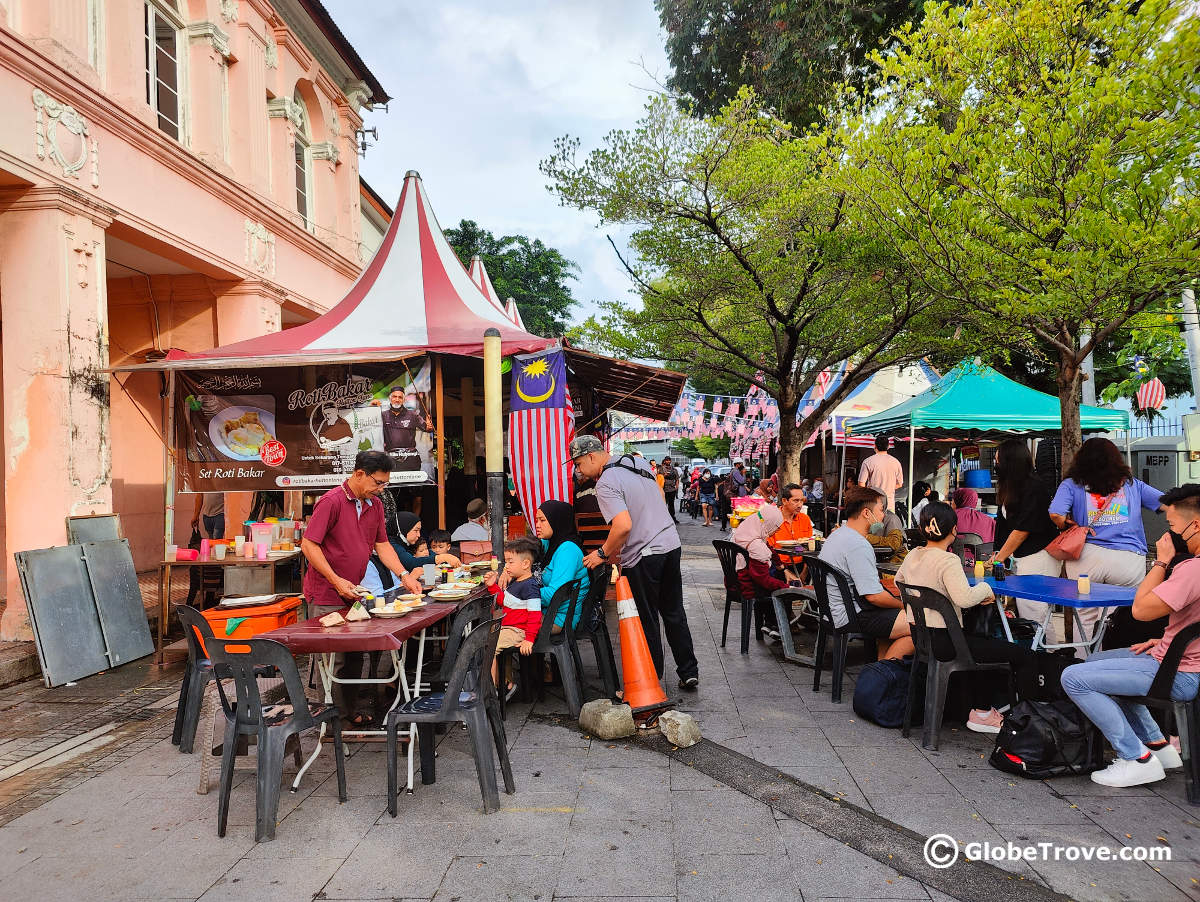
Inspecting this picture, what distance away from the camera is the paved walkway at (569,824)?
3061 millimetres

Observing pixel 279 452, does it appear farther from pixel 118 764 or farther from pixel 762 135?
pixel 762 135

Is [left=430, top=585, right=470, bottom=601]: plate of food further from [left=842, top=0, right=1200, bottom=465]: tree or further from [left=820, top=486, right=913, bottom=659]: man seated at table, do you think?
[left=842, top=0, right=1200, bottom=465]: tree

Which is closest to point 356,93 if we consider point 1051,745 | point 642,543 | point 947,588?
point 642,543

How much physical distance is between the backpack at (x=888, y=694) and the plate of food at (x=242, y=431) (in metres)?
6.10

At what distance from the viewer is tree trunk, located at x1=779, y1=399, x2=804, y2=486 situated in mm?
14164

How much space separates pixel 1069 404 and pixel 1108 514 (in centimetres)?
352

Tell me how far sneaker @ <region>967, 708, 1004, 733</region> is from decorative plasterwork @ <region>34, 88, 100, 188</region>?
30.0ft

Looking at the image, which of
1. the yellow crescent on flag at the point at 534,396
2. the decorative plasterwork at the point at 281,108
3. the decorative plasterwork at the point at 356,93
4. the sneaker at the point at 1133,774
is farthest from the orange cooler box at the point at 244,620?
the decorative plasterwork at the point at 356,93

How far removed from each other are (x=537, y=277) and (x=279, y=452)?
2816 centimetres

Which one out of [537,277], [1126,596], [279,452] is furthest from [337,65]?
[537,277]

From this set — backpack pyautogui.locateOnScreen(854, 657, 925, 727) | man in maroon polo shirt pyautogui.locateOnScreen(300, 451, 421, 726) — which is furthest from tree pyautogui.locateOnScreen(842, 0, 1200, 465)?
man in maroon polo shirt pyautogui.locateOnScreen(300, 451, 421, 726)

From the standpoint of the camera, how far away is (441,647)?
6625 mm

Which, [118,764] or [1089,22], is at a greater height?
[1089,22]

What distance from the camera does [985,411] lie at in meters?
12.7
